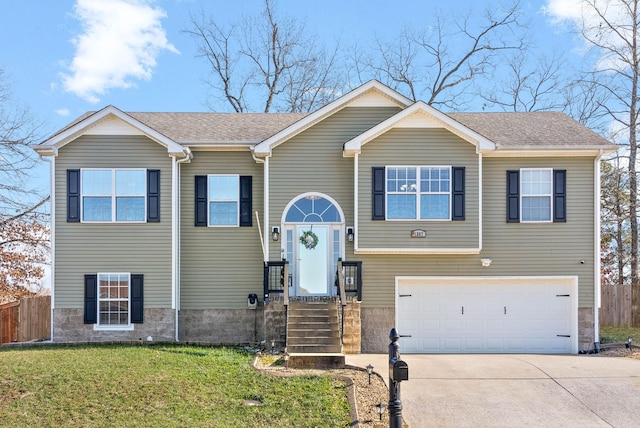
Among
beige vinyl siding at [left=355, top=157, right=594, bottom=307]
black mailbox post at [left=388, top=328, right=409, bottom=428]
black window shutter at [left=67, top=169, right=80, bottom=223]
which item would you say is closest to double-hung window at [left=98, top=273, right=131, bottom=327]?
black window shutter at [left=67, top=169, right=80, bottom=223]

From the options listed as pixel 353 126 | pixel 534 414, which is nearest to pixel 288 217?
pixel 353 126

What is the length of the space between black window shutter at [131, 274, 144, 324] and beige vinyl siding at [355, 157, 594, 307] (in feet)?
27.6

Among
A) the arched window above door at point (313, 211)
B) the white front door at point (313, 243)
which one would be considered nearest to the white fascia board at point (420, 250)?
the white front door at point (313, 243)

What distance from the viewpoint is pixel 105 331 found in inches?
543

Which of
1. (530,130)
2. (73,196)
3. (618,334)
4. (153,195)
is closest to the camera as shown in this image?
(73,196)

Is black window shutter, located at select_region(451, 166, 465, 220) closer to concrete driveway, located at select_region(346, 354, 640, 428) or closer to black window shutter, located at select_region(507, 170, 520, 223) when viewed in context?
black window shutter, located at select_region(507, 170, 520, 223)

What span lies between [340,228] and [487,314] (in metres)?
4.82

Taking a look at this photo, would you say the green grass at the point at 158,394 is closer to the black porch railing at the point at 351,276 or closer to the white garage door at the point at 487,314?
→ the black porch railing at the point at 351,276

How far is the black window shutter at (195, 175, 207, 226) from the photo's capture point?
47.4 ft

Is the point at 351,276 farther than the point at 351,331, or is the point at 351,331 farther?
the point at 351,276

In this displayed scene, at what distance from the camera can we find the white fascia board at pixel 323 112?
13.9 m

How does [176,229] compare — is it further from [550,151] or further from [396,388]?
[550,151]

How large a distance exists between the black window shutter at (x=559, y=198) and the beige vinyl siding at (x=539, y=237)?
146mm

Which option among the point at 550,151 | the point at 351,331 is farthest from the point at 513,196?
the point at 351,331
